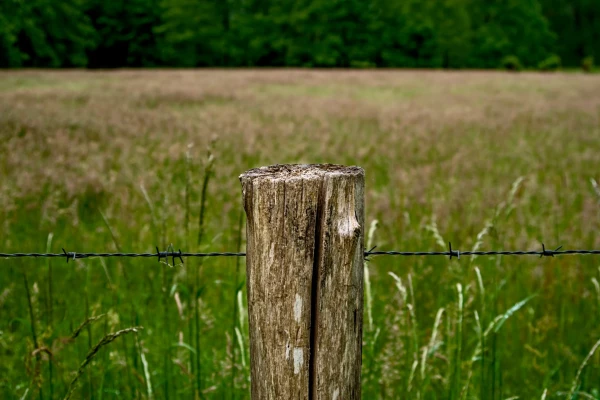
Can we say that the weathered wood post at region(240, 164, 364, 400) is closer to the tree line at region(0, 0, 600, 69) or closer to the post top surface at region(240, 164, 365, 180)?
the post top surface at region(240, 164, 365, 180)

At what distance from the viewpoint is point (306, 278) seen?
4.23 feet

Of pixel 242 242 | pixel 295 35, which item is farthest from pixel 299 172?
pixel 295 35

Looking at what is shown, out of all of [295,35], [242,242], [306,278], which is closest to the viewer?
[306,278]

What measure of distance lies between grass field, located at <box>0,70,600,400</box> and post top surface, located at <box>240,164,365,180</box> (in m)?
0.68

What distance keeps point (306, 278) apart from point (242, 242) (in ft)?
9.33

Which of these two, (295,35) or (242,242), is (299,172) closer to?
(242,242)

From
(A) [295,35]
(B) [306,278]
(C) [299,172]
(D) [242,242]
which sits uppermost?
(A) [295,35]

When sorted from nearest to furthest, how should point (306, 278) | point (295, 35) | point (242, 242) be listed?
1. point (306, 278)
2. point (242, 242)
3. point (295, 35)

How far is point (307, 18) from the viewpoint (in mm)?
53781

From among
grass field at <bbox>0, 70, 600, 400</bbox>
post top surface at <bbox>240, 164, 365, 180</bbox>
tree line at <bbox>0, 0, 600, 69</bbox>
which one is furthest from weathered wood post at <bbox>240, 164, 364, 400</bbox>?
tree line at <bbox>0, 0, 600, 69</bbox>

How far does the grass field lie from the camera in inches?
97.5

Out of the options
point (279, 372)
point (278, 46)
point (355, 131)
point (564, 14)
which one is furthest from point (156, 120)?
point (564, 14)

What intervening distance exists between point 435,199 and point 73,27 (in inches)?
1847

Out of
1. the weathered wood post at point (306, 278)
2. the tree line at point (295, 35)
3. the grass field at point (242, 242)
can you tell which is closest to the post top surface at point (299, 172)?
the weathered wood post at point (306, 278)
